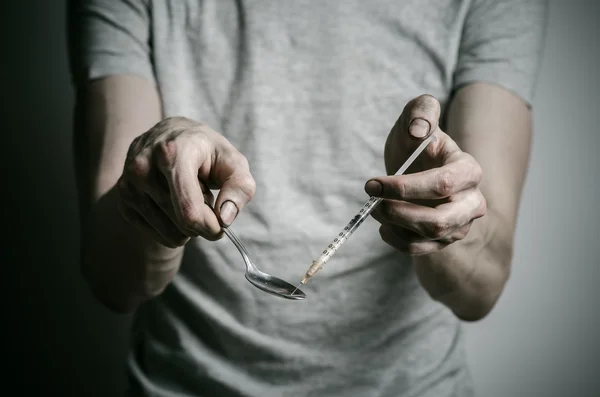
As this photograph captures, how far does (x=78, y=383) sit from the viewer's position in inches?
52.8

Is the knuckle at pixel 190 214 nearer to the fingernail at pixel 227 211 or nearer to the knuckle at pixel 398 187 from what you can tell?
the fingernail at pixel 227 211

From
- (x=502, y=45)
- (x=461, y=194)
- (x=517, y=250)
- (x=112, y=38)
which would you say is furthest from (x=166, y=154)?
(x=517, y=250)

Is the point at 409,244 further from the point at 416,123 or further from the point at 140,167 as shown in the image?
the point at 140,167

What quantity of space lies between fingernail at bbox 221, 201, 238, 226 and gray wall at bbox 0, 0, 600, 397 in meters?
0.88

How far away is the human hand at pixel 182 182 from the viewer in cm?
48

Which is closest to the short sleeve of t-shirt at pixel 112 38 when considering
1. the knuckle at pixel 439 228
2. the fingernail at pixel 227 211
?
the fingernail at pixel 227 211

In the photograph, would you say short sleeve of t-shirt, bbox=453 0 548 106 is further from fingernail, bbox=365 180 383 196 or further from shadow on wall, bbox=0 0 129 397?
shadow on wall, bbox=0 0 129 397

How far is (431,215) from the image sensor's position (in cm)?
52

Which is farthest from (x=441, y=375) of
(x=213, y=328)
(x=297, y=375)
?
(x=213, y=328)

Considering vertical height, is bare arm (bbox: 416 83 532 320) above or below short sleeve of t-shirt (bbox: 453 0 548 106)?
below

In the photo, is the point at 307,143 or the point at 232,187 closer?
the point at 232,187

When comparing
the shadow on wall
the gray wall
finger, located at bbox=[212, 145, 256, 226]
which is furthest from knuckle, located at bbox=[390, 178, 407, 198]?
the shadow on wall

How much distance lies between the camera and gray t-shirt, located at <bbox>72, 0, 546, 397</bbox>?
808 mm

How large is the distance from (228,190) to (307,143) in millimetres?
369
